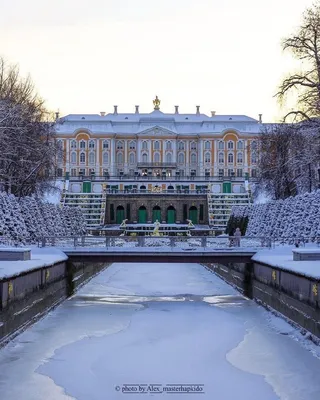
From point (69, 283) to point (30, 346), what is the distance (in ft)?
39.0

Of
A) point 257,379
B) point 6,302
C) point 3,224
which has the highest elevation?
point 3,224

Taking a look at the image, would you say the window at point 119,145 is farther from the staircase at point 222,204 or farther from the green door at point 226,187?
the staircase at point 222,204

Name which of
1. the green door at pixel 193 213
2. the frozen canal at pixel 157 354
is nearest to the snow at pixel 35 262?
the frozen canal at pixel 157 354

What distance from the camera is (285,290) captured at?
23.4 metres

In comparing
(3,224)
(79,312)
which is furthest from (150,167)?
(79,312)

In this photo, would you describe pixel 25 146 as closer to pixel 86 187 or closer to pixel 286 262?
pixel 286 262

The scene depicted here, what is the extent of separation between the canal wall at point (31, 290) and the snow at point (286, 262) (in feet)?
25.6

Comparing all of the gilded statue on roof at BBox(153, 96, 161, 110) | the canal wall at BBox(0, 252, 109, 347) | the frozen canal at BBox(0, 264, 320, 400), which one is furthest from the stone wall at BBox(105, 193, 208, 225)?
the frozen canal at BBox(0, 264, 320, 400)

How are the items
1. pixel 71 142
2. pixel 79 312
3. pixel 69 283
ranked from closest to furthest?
pixel 79 312, pixel 69 283, pixel 71 142

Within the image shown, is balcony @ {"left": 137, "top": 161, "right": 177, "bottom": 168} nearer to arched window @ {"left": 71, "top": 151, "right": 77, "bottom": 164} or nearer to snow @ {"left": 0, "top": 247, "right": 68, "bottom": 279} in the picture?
arched window @ {"left": 71, "top": 151, "right": 77, "bottom": 164}

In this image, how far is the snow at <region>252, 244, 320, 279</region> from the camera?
69.9 feet

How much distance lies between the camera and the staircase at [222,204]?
255ft

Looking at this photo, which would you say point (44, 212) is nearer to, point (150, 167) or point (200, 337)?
point (200, 337)

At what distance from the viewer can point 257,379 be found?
52.8 ft
